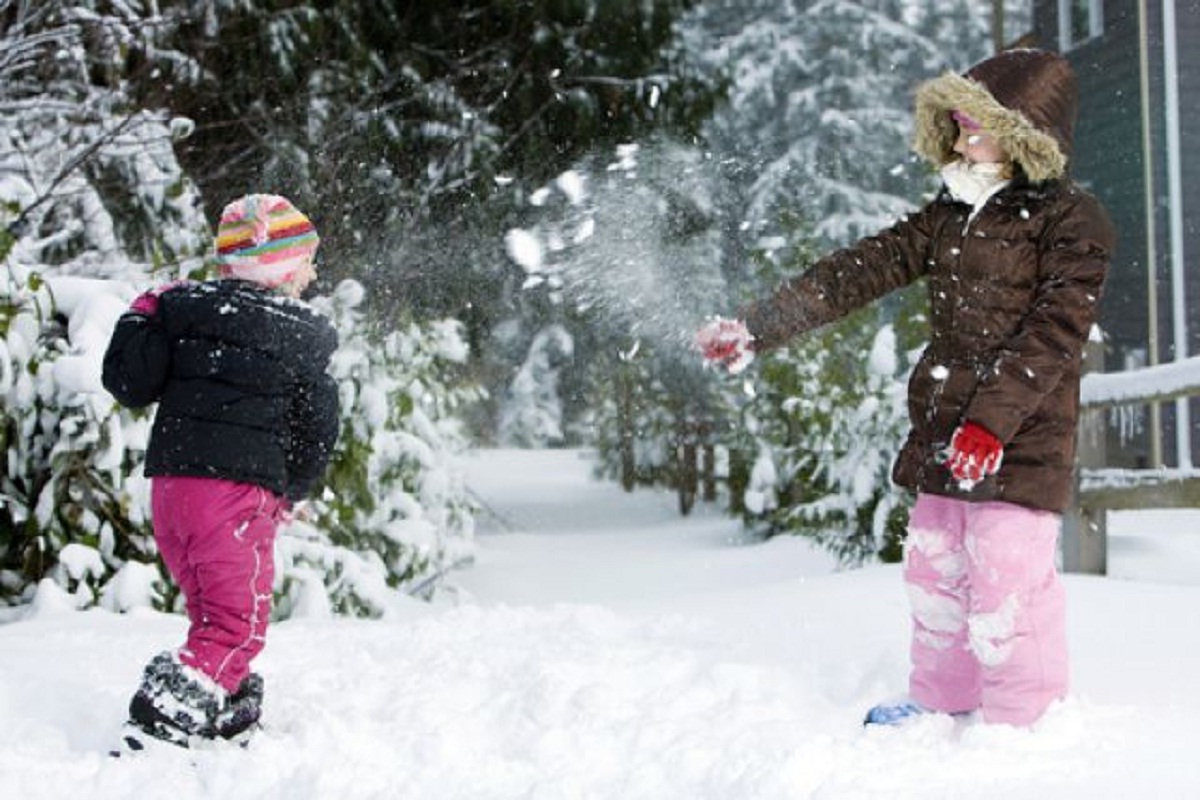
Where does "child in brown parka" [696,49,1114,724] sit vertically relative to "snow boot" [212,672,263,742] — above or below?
above

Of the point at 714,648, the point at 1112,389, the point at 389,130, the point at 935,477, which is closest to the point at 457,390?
the point at 389,130

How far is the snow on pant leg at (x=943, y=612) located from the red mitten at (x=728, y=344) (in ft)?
1.79

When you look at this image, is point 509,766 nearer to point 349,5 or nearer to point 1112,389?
point 1112,389

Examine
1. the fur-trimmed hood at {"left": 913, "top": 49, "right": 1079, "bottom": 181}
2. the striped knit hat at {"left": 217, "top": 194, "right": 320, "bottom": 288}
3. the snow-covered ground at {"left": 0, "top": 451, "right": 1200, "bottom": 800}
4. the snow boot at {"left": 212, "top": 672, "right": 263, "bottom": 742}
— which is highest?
the fur-trimmed hood at {"left": 913, "top": 49, "right": 1079, "bottom": 181}

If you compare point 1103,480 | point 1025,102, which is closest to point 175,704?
point 1025,102

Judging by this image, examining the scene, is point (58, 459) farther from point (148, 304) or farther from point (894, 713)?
point (894, 713)

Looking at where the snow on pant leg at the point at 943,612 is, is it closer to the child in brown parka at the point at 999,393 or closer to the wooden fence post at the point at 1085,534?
the child in brown parka at the point at 999,393

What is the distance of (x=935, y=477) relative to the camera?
9.01 feet

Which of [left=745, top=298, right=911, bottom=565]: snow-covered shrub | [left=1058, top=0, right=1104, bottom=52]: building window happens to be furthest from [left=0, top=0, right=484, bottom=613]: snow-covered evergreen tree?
[left=1058, top=0, right=1104, bottom=52]: building window

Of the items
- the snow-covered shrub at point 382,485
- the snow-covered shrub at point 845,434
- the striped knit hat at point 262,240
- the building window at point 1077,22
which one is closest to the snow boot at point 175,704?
the striped knit hat at point 262,240

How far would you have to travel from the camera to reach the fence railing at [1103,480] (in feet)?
16.1

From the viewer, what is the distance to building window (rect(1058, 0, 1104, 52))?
43.7 ft

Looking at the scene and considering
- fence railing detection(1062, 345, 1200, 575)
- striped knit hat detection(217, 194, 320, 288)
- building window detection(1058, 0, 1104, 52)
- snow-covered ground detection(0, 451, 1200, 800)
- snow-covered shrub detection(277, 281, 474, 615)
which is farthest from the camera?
building window detection(1058, 0, 1104, 52)

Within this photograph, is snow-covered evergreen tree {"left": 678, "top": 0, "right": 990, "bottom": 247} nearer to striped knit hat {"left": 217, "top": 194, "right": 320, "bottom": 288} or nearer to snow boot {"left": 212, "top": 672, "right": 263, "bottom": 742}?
striped knit hat {"left": 217, "top": 194, "right": 320, "bottom": 288}
